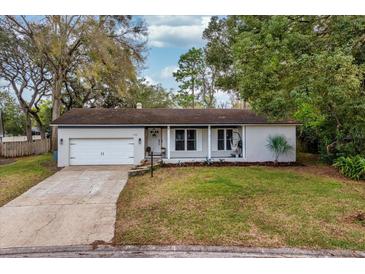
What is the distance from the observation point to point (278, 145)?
51.3 feet

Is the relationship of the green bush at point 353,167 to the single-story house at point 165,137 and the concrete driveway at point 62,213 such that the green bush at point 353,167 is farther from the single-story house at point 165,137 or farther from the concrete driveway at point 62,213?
the concrete driveway at point 62,213

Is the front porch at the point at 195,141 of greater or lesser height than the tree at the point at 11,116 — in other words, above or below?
below

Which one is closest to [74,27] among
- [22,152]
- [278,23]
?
[22,152]

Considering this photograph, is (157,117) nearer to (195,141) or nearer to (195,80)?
(195,141)

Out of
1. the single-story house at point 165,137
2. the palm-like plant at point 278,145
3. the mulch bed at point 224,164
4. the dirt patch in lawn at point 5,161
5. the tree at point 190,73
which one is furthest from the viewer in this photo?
the tree at point 190,73

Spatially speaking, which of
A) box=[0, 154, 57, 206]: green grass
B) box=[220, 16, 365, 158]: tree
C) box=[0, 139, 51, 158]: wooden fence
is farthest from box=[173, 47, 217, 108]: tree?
box=[220, 16, 365, 158]: tree

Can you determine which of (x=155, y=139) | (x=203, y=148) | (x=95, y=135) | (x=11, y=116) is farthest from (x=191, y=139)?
(x=11, y=116)

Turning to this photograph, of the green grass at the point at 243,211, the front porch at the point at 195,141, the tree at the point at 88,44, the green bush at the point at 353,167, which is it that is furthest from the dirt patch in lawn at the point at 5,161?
the green bush at the point at 353,167

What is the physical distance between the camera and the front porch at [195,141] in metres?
17.0

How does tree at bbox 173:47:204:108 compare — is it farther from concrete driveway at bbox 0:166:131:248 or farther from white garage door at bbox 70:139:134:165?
concrete driveway at bbox 0:166:131:248

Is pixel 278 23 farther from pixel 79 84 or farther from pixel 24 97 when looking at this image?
pixel 24 97

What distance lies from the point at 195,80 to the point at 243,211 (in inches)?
1134
